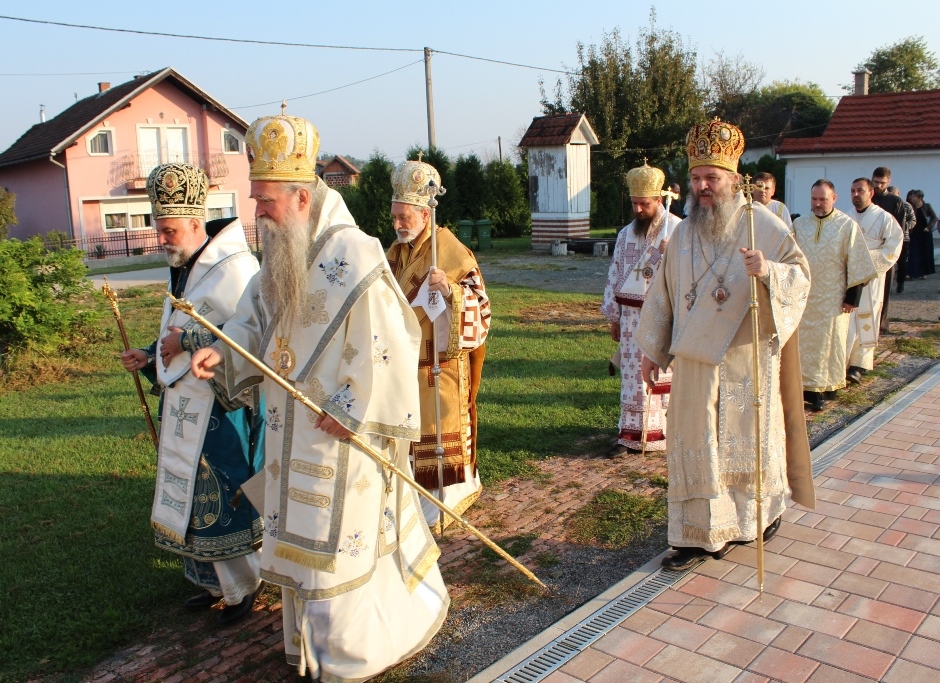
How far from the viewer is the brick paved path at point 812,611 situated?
11.3 feet

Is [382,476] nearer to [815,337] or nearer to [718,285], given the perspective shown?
[718,285]

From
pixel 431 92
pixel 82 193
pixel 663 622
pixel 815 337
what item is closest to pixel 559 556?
pixel 663 622

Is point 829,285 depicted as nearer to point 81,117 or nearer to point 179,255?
point 179,255

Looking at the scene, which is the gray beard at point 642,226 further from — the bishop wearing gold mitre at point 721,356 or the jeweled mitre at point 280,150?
the jeweled mitre at point 280,150

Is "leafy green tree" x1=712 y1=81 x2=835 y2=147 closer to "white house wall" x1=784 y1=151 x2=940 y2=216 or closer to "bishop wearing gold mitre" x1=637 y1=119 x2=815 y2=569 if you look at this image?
"white house wall" x1=784 y1=151 x2=940 y2=216

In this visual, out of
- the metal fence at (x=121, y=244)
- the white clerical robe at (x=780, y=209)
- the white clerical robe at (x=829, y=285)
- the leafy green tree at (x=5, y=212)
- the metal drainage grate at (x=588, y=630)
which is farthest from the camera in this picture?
the metal fence at (x=121, y=244)

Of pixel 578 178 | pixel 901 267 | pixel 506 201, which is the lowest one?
pixel 901 267

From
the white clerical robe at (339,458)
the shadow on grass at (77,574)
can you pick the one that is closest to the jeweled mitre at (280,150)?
the white clerical robe at (339,458)

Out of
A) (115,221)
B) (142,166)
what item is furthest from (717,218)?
(115,221)

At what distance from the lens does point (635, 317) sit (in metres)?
6.40

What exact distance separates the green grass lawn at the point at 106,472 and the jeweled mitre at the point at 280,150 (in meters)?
2.26

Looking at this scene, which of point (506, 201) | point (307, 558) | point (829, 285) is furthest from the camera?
point (506, 201)

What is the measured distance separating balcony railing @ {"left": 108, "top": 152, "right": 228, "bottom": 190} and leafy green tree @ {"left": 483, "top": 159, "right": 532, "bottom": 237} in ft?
37.3

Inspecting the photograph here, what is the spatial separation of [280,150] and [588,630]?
241cm
